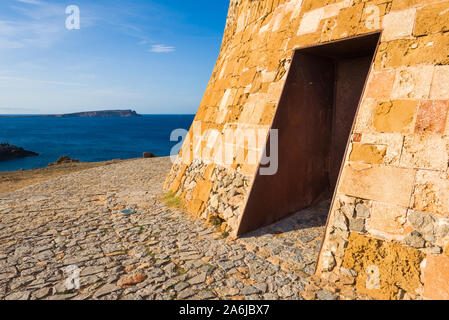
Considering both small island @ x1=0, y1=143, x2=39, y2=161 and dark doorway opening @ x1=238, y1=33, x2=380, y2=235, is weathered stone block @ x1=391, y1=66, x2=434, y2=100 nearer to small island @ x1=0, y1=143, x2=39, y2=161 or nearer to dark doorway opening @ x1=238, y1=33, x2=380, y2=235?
dark doorway opening @ x1=238, y1=33, x2=380, y2=235

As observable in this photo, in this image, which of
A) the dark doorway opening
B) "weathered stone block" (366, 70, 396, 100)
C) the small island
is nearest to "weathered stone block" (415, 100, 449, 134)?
"weathered stone block" (366, 70, 396, 100)

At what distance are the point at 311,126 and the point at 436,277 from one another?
3631mm

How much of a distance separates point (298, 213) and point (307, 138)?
1655 mm

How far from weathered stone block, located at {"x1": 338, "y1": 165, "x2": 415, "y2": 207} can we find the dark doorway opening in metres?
1.65

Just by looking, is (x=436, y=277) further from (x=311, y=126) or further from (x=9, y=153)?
(x=9, y=153)

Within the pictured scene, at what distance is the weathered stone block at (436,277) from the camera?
9.29ft

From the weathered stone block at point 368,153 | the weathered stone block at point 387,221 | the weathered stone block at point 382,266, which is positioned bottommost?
the weathered stone block at point 382,266

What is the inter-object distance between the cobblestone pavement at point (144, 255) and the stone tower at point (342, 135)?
50 centimetres

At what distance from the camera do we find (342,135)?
6.22m

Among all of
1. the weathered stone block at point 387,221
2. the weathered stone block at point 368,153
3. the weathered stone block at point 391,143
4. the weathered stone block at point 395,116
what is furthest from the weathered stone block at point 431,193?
the weathered stone block at point 395,116

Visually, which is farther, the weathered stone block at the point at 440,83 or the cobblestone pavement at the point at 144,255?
the cobblestone pavement at the point at 144,255

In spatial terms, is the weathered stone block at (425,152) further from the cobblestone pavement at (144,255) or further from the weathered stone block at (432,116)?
the cobblestone pavement at (144,255)

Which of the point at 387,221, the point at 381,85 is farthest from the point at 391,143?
the point at 387,221
